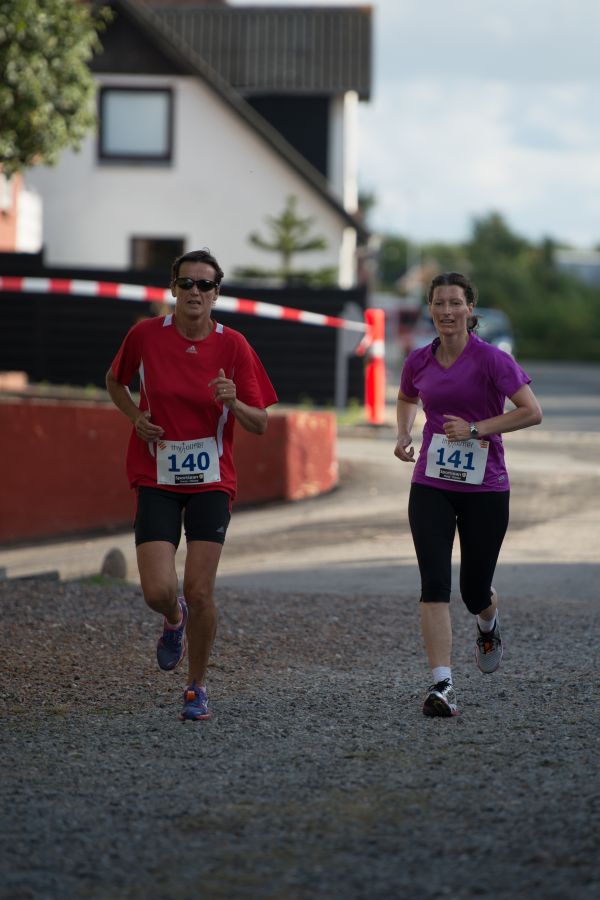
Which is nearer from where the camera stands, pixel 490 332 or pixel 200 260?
pixel 200 260

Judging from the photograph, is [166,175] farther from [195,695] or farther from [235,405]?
[195,695]

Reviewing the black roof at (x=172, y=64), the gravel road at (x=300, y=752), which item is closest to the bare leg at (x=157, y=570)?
the gravel road at (x=300, y=752)

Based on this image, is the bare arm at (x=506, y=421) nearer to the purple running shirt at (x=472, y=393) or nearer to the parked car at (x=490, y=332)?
the purple running shirt at (x=472, y=393)

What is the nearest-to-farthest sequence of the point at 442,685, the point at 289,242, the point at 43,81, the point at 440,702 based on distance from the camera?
the point at 440,702 → the point at 442,685 → the point at 43,81 → the point at 289,242

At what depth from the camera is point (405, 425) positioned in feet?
22.9

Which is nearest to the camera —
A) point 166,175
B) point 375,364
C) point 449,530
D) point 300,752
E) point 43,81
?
point 300,752

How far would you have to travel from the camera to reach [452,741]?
586cm

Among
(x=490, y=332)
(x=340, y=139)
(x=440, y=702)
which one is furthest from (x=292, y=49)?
(x=440, y=702)

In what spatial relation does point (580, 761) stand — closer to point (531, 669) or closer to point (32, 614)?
point (531, 669)

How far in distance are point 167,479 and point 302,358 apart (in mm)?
16744

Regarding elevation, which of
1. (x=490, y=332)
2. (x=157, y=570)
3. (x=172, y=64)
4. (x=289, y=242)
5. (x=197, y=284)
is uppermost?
(x=172, y=64)

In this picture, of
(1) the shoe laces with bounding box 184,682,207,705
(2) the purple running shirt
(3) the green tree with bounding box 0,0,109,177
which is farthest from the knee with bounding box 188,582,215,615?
(3) the green tree with bounding box 0,0,109,177

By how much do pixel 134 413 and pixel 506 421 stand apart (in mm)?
1476

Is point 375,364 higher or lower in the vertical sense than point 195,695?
higher
